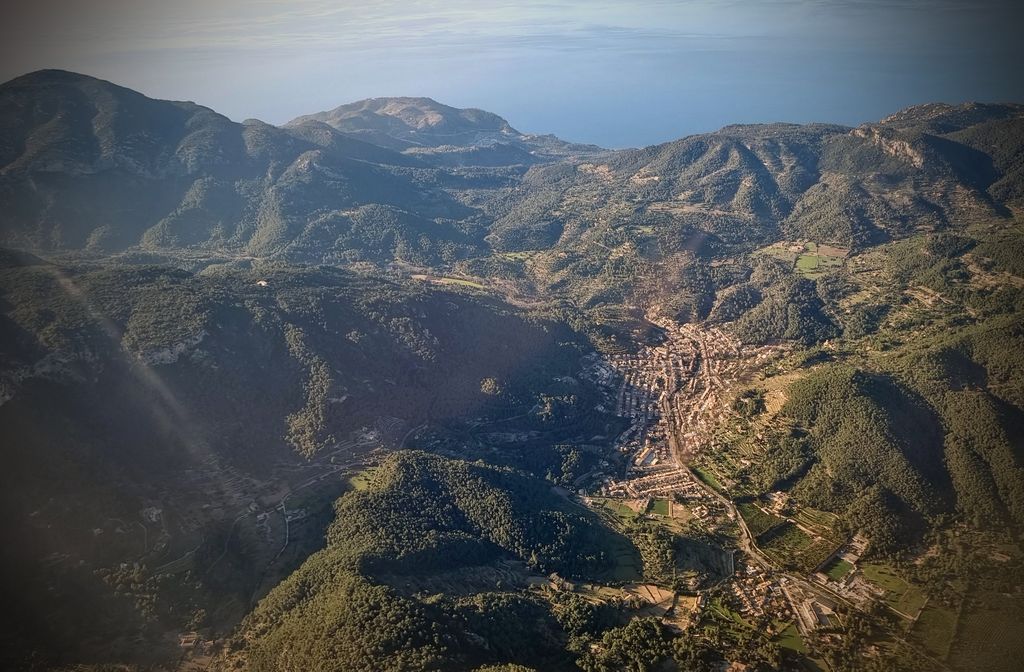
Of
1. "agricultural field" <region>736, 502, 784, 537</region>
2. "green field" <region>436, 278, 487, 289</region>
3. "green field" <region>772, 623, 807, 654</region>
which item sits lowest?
"green field" <region>772, 623, 807, 654</region>

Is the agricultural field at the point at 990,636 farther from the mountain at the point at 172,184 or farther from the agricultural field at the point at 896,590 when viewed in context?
the mountain at the point at 172,184

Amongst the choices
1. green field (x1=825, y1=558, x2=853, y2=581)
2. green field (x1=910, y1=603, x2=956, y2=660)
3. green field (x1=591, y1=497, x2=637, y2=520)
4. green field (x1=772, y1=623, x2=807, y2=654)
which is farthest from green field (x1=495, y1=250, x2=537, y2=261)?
green field (x1=910, y1=603, x2=956, y2=660)

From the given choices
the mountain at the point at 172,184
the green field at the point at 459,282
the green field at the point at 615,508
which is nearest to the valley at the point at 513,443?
the green field at the point at 615,508

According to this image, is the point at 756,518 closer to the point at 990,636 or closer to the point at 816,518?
the point at 816,518

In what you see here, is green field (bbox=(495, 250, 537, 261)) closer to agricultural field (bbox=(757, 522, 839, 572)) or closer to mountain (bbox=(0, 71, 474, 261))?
mountain (bbox=(0, 71, 474, 261))

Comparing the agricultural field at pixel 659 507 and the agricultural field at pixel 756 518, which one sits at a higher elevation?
the agricultural field at pixel 756 518
